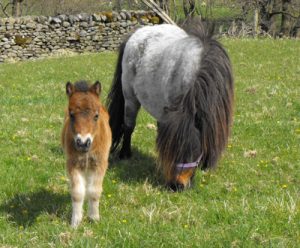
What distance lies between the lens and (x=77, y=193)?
5.62 m

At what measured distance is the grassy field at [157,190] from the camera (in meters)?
5.10

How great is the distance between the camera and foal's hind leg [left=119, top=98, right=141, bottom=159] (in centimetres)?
877

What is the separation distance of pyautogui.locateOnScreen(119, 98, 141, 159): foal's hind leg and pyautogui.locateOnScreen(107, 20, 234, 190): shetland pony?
0.33 metres

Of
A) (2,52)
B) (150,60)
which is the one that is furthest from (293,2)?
(150,60)

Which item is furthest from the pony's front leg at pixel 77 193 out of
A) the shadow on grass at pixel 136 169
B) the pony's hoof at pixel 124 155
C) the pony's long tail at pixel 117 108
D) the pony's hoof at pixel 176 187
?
the pony's long tail at pixel 117 108

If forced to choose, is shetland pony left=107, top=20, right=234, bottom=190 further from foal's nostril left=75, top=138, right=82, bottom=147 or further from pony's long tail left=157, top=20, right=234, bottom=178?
foal's nostril left=75, top=138, right=82, bottom=147

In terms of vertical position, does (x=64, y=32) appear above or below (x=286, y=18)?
above

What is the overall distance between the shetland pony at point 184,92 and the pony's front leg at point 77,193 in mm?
1288

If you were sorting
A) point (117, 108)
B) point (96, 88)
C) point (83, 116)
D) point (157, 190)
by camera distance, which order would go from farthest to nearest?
point (117, 108) → point (157, 190) → point (96, 88) → point (83, 116)

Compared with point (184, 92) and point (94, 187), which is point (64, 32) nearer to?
point (184, 92)

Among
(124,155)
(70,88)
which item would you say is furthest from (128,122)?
(70,88)

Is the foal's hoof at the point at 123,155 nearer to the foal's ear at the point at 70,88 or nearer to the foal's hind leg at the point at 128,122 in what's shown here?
the foal's hind leg at the point at 128,122

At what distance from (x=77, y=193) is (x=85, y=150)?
0.65 m

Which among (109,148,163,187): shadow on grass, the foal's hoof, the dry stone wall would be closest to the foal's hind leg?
the foal's hoof
